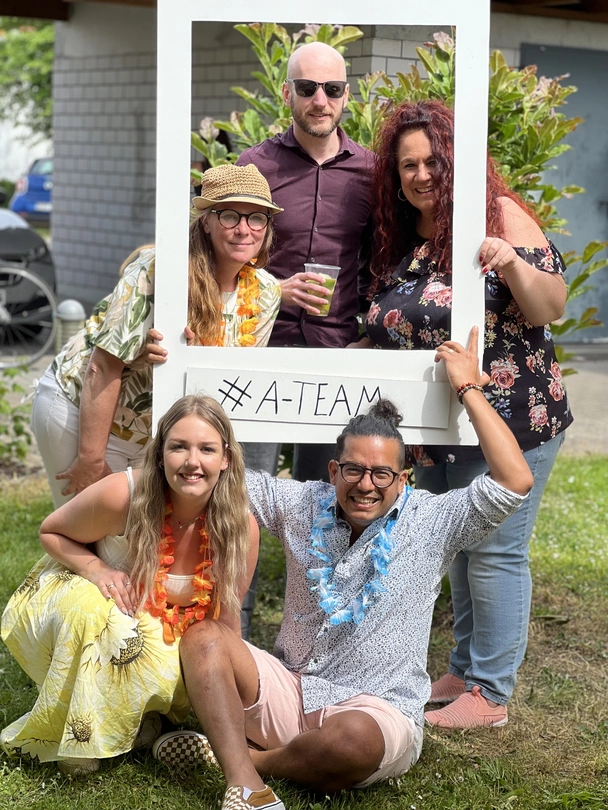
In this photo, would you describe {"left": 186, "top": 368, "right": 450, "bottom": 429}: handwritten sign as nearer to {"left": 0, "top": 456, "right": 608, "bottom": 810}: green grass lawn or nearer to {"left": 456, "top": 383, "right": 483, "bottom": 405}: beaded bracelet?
{"left": 456, "top": 383, "right": 483, "bottom": 405}: beaded bracelet

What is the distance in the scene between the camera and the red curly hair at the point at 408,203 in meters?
2.75

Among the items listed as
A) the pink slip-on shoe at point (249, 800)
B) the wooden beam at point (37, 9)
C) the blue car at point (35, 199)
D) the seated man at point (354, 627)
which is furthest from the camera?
the blue car at point (35, 199)

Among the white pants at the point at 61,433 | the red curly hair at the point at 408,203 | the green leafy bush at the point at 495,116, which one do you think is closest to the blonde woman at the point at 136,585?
the white pants at the point at 61,433

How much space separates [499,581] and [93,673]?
47.0 inches

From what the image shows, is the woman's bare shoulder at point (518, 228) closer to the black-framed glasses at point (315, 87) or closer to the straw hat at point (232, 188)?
the black-framed glasses at point (315, 87)

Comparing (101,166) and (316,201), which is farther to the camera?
(101,166)

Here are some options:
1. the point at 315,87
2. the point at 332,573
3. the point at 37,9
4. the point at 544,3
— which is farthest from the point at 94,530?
the point at 37,9

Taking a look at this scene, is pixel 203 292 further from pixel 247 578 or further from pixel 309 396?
pixel 247 578

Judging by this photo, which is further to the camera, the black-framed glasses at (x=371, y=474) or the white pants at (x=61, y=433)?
the white pants at (x=61, y=433)

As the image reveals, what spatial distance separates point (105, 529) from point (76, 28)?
1043 centimetres

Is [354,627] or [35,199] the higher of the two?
[35,199]

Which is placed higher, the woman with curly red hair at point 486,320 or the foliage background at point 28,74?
the foliage background at point 28,74

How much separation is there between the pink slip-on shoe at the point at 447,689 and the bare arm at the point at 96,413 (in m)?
1.29

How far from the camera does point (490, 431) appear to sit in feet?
8.61
